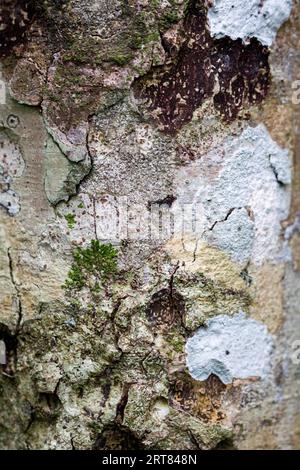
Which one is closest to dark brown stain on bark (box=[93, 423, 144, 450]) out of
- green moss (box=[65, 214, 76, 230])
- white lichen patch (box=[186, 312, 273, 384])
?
white lichen patch (box=[186, 312, 273, 384])

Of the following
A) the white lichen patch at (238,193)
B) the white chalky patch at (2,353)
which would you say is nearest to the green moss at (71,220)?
the white lichen patch at (238,193)

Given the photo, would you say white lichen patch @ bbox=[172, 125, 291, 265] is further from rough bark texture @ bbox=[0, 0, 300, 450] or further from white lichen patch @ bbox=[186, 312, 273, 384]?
white lichen patch @ bbox=[186, 312, 273, 384]

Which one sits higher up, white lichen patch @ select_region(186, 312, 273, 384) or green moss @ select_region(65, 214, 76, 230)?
green moss @ select_region(65, 214, 76, 230)

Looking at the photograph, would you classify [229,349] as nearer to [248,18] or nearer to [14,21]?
[248,18]

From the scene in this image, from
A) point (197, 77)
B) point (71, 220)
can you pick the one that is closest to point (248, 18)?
point (197, 77)

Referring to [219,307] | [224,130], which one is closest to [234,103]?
[224,130]

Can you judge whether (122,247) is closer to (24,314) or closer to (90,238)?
(90,238)
